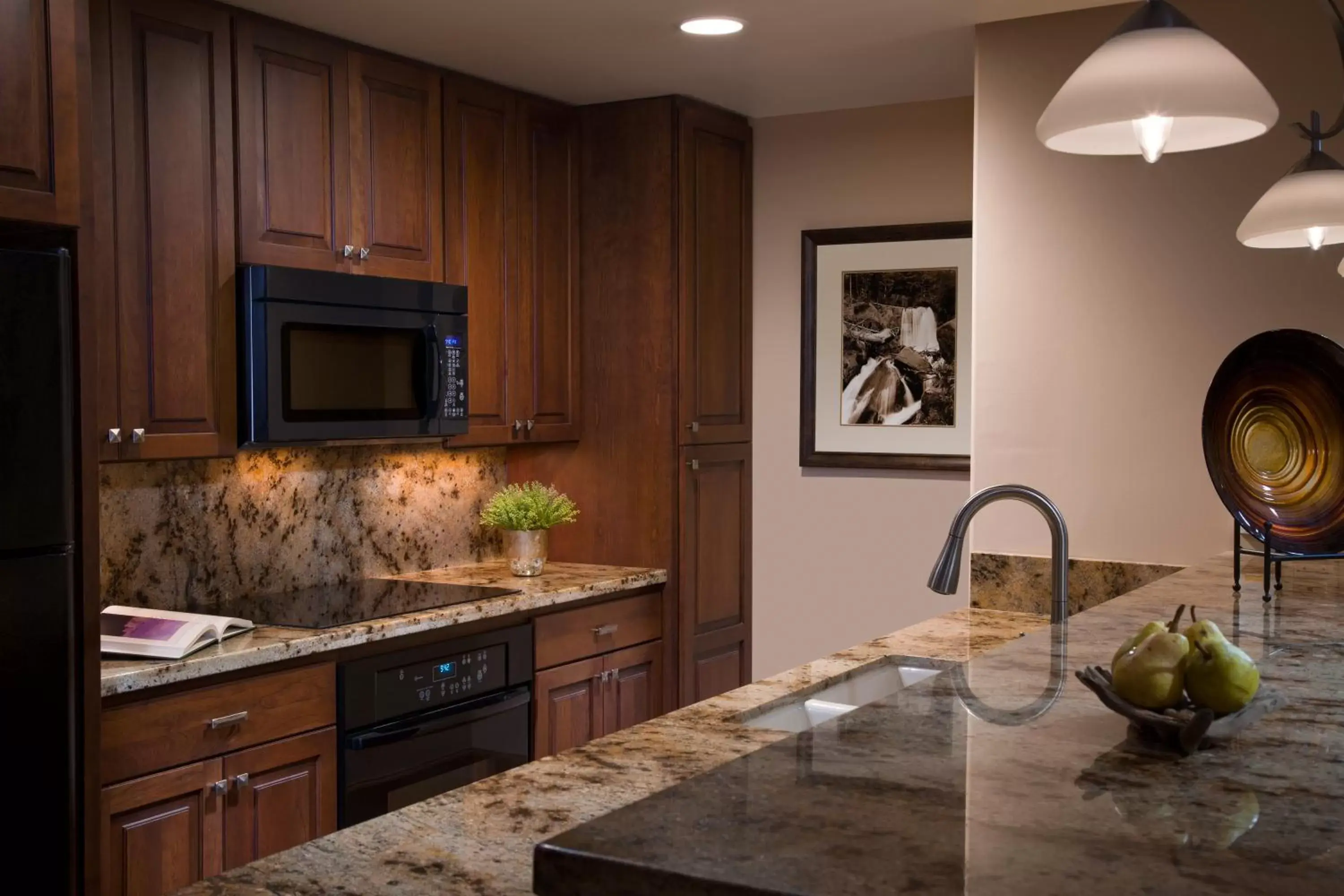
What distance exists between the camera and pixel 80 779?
233 centimetres

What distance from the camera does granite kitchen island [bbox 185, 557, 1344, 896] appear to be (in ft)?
2.45

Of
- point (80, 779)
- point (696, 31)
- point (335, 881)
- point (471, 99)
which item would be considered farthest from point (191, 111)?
point (335, 881)

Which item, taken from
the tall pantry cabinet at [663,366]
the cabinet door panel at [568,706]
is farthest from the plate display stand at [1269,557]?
the tall pantry cabinet at [663,366]

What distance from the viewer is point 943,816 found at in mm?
849

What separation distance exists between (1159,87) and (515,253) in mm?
2789

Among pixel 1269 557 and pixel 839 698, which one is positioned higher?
pixel 1269 557

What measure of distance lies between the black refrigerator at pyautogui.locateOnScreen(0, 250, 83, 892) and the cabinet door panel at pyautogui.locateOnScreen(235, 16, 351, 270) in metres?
0.87

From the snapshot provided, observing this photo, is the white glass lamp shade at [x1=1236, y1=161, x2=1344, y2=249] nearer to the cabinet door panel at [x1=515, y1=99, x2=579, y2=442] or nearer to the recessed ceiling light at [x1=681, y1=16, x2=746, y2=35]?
the recessed ceiling light at [x1=681, y1=16, x2=746, y2=35]

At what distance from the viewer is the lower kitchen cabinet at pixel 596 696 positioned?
3646 mm

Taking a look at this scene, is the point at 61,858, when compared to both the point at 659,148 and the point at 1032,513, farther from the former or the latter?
the point at 659,148

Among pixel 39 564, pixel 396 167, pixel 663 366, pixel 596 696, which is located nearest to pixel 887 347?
pixel 663 366

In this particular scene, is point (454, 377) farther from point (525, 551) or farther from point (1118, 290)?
point (1118, 290)

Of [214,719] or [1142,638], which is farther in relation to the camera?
[214,719]

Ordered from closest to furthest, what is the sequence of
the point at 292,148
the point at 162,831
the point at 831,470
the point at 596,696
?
1. the point at 162,831
2. the point at 292,148
3. the point at 596,696
4. the point at 831,470
